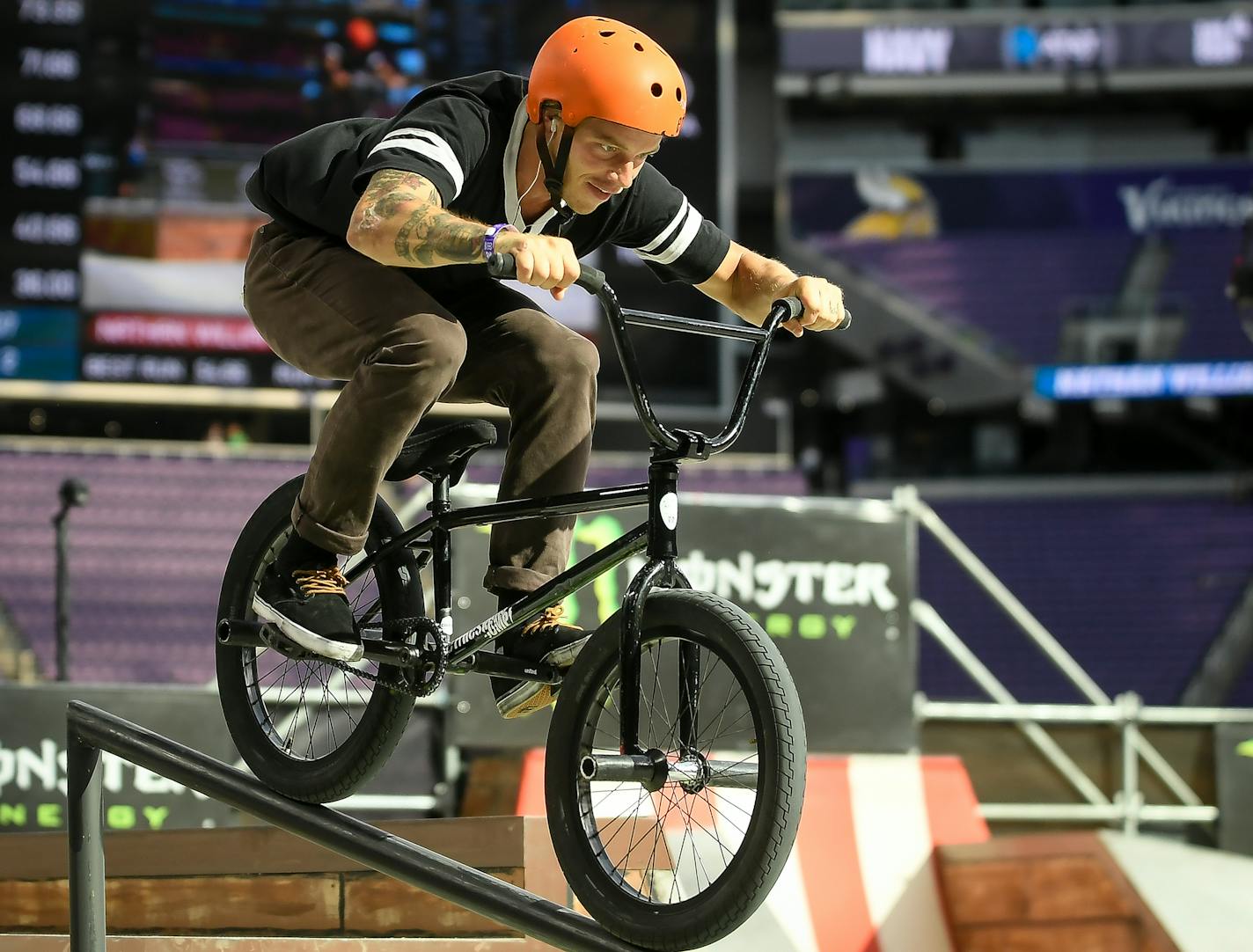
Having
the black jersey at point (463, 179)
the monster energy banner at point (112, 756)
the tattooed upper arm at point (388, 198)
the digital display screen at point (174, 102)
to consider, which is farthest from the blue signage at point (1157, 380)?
the tattooed upper arm at point (388, 198)

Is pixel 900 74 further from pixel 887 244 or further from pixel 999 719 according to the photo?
pixel 999 719

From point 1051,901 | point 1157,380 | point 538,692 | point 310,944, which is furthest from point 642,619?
point 1157,380

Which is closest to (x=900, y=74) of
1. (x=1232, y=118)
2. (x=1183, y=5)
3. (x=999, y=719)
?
(x=1183, y=5)

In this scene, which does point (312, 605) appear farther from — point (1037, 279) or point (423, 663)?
point (1037, 279)

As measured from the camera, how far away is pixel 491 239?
2.23 m

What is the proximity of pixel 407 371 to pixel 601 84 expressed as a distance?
592 millimetres

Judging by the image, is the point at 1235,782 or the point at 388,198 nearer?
the point at 388,198

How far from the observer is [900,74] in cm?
2083

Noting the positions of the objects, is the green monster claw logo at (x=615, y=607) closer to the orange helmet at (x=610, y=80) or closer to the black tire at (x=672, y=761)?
the black tire at (x=672, y=761)

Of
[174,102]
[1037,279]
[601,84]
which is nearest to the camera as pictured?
[601,84]

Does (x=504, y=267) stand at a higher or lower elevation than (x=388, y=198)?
lower

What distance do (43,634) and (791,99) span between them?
1484 cm

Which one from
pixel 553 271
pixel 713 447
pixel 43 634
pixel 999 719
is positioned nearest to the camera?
pixel 553 271

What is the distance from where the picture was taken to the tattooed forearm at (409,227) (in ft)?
7.43
